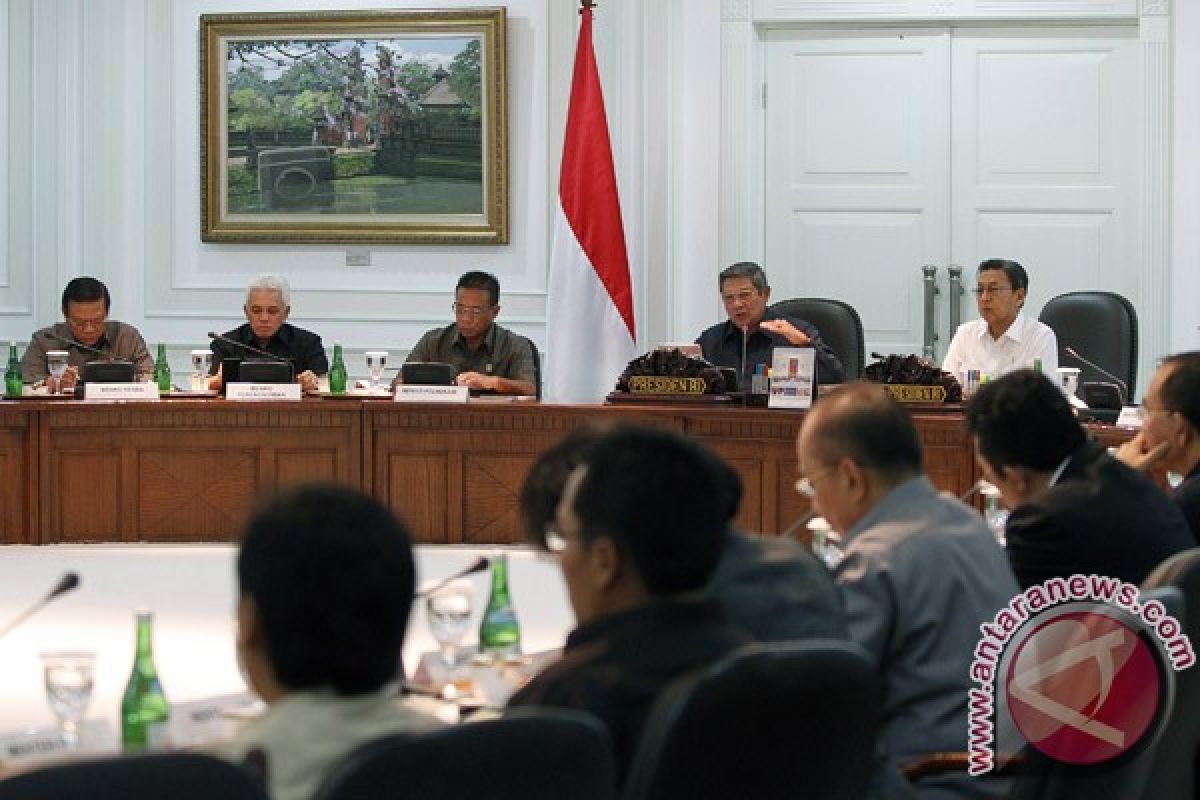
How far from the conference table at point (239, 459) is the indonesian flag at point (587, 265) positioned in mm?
1044

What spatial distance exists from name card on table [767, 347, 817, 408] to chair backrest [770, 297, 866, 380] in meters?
0.73

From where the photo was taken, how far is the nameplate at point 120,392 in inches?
270

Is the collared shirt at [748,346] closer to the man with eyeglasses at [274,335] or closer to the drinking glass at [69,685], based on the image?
the man with eyeglasses at [274,335]

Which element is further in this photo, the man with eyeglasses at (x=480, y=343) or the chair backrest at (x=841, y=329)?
the man with eyeglasses at (x=480, y=343)

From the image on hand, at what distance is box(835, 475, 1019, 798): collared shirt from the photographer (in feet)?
9.62

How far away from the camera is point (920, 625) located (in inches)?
115

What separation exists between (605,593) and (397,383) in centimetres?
468

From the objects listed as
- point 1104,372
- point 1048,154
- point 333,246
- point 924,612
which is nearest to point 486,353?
point 333,246

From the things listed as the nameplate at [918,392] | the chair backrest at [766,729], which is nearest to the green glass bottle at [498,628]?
the chair backrest at [766,729]

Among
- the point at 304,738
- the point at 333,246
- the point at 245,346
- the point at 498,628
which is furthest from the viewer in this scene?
the point at 333,246

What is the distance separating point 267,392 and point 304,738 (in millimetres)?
4982

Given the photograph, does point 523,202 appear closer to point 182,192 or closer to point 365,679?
point 182,192

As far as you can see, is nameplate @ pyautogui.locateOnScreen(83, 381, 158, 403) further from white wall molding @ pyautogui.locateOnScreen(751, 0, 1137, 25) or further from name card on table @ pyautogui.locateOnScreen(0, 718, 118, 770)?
name card on table @ pyautogui.locateOnScreen(0, 718, 118, 770)

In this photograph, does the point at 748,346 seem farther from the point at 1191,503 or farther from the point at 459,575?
the point at 459,575
